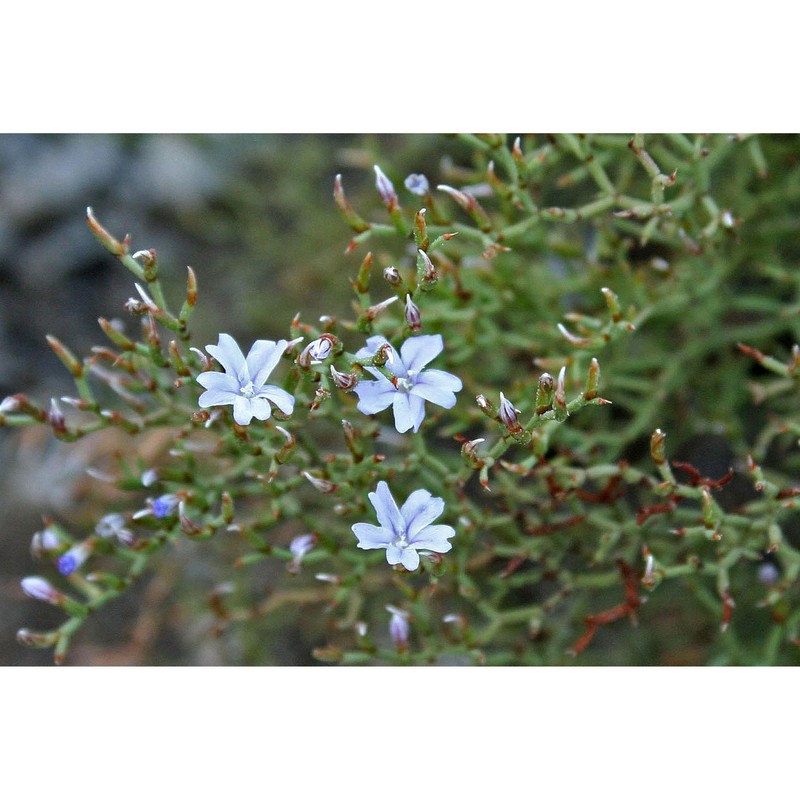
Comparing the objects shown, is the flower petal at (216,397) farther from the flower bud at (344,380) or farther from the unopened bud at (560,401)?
the unopened bud at (560,401)

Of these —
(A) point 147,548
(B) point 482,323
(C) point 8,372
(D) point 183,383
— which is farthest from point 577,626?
(C) point 8,372

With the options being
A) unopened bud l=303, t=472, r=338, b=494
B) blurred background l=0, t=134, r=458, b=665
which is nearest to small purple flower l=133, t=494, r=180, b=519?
unopened bud l=303, t=472, r=338, b=494

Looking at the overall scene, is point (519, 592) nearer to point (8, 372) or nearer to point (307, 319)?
point (307, 319)

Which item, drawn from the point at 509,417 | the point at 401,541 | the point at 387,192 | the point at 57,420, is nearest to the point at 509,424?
the point at 509,417

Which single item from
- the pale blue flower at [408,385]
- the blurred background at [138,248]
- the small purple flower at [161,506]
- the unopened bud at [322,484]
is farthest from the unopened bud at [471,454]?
the blurred background at [138,248]

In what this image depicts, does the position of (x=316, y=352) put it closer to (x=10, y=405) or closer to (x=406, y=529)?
(x=406, y=529)

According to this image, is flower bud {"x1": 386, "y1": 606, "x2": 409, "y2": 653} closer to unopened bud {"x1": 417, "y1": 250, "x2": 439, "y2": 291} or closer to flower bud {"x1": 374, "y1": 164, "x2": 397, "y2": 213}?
unopened bud {"x1": 417, "y1": 250, "x2": 439, "y2": 291}
